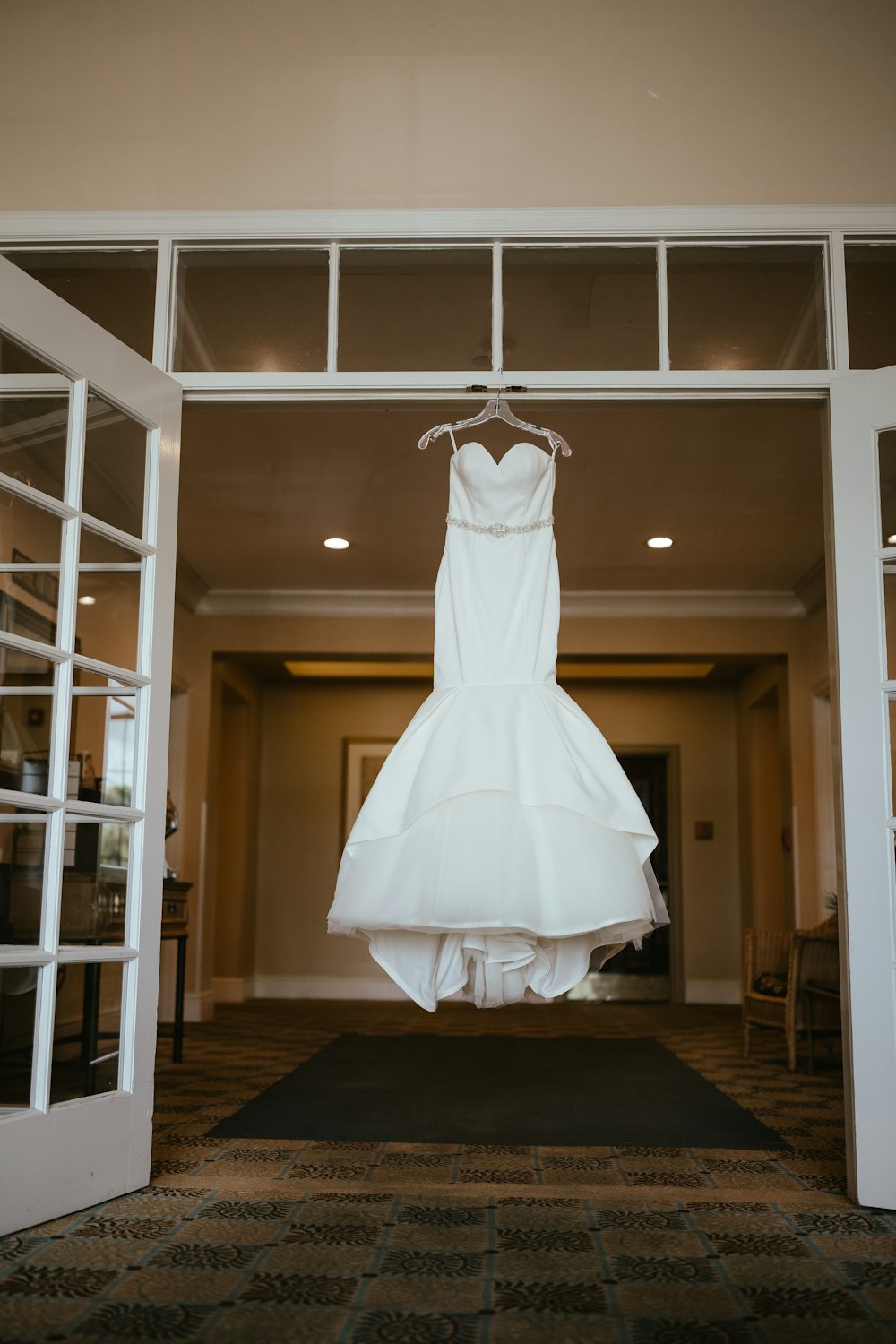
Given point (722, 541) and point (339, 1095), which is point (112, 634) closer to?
point (339, 1095)

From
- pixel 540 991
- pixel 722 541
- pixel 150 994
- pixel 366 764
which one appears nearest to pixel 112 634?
pixel 150 994

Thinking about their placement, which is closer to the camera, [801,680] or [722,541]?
[722,541]

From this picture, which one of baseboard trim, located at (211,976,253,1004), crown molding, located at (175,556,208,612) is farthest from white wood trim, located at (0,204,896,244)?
baseboard trim, located at (211,976,253,1004)

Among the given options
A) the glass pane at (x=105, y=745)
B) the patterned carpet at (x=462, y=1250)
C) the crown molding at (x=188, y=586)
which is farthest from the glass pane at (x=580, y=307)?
the crown molding at (x=188, y=586)

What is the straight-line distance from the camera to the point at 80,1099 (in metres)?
2.89

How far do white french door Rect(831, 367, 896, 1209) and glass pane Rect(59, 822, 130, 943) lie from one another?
1.94 meters

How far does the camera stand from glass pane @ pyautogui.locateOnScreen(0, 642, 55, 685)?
2.79m

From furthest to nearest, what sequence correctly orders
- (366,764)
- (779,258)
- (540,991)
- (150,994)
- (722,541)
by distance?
(366,764) < (722,541) < (779,258) < (150,994) < (540,991)

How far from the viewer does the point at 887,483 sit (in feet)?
10.5

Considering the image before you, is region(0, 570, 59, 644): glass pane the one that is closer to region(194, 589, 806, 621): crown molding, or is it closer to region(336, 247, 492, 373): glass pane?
region(336, 247, 492, 373): glass pane

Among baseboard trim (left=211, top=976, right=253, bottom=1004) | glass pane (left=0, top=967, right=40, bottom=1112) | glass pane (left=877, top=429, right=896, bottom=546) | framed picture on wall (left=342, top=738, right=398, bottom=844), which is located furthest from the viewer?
framed picture on wall (left=342, top=738, right=398, bottom=844)

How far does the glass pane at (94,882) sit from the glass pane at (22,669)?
15.1 inches

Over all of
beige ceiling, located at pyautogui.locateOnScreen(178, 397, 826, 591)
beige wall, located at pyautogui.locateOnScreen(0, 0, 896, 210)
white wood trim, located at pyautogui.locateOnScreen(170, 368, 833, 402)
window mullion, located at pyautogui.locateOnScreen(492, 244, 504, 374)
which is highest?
beige wall, located at pyautogui.locateOnScreen(0, 0, 896, 210)

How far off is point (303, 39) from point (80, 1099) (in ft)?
10.3
